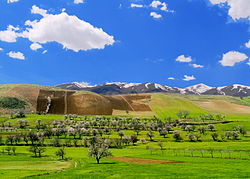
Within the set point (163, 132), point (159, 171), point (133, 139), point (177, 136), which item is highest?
point (163, 132)

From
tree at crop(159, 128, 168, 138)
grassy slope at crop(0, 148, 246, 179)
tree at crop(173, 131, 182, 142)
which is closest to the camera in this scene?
grassy slope at crop(0, 148, 246, 179)

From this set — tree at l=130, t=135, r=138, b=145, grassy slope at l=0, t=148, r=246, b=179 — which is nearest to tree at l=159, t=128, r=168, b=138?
tree at l=130, t=135, r=138, b=145

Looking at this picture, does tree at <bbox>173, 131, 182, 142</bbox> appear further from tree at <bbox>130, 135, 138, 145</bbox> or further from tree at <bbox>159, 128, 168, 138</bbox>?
tree at <bbox>130, 135, 138, 145</bbox>

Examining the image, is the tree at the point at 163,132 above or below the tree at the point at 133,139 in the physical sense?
above

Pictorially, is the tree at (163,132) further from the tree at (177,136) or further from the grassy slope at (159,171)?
the grassy slope at (159,171)

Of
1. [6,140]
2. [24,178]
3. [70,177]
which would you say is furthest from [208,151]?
[6,140]

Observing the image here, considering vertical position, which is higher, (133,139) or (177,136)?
(177,136)

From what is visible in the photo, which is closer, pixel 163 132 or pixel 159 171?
pixel 159 171

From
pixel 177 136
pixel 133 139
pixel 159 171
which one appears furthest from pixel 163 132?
pixel 159 171

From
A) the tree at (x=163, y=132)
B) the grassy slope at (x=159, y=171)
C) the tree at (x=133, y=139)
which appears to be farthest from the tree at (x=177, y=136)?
the grassy slope at (x=159, y=171)

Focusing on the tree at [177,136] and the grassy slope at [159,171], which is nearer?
the grassy slope at [159,171]

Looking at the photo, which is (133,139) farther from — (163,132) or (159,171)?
(159,171)

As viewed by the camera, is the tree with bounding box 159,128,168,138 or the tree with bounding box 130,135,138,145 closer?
the tree with bounding box 130,135,138,145

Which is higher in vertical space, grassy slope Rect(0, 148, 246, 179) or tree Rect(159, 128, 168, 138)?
tree Rect(159, 128, 168, 138)
